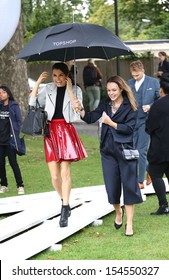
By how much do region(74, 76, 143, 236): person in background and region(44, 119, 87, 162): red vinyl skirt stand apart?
39 centimetres

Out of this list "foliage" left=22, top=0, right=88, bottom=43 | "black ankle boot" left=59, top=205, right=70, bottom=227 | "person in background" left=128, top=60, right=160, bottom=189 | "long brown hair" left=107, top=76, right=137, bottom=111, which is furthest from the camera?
"foliage" left=22, top=0, right=88, bottom=43

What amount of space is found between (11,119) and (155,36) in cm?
4492

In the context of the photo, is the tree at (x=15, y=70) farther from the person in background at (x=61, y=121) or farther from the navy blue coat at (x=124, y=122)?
the navy blue coat at (x=124, y=122)

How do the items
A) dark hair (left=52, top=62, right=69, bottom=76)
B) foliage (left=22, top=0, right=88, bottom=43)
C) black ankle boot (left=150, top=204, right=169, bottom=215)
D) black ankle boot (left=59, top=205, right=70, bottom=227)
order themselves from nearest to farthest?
black ankle boot (left=59, top=205, right=70, bottom=227) → dark hair (left=52, top=62, right=69, bottom=76) → black ankle boot (left=150, top=204, right=169, bottom=215) → foliage (left=22, top=0, right=88, bottom=43)

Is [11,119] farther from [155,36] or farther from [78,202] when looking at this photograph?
[155,36]

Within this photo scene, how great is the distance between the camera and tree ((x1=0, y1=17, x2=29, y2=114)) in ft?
68.2

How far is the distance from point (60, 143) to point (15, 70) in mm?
12167

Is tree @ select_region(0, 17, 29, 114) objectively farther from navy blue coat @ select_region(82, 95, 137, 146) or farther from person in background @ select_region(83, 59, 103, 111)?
navy blue coat @ select_region(82, 95, 137, 146)

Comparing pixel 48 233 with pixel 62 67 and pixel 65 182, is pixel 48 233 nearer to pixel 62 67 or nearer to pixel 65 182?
pixel 65 182

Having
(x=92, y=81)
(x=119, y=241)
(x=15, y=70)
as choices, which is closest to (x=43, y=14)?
(x=92, y=81)

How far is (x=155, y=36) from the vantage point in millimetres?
55594

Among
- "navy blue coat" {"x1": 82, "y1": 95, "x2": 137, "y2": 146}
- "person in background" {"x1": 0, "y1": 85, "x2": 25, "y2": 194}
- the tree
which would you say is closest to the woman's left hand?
"navy blue coat" {"x1": 82, "y1": 95, "x2": 137, "y2": 146}

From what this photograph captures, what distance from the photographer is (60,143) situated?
358 inches

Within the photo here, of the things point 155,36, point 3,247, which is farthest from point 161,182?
point 155,36
